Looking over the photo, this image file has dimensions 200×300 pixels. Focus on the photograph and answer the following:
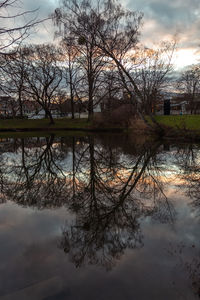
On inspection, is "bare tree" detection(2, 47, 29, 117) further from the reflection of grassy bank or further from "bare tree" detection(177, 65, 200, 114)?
"bare tree" detection(177, 65, 200, 114)

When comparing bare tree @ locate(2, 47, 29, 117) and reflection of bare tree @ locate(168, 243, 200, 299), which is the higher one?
bare tree @ locate(2, 47, 29, 117)

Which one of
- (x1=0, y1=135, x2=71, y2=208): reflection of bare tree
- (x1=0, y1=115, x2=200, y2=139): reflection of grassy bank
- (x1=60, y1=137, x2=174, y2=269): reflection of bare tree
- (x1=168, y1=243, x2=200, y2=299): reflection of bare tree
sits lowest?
(x1=0, y1=135, x2=71, y2=208): reflection of bare tree

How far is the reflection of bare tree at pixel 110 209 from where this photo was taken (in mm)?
3766

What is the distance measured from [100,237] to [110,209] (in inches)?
54.1

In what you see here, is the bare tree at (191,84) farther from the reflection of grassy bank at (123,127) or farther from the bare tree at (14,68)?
the bare tree at (14,68)

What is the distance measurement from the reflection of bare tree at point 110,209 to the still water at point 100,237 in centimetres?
2

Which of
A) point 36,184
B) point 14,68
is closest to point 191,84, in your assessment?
point 36,184

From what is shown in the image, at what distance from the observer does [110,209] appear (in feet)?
17.9

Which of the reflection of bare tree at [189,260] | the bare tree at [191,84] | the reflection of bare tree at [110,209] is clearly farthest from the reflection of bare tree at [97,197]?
the bare tree at [191,84]

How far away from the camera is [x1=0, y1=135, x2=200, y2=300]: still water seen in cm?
289

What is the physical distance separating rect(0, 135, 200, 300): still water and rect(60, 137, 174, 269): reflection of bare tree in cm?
2

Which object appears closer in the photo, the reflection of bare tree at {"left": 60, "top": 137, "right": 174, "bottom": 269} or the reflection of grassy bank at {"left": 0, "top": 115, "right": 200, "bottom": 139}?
the reflection of bare tree at {"left": 60, "top": 137, "right": 174, "bottom": 269}

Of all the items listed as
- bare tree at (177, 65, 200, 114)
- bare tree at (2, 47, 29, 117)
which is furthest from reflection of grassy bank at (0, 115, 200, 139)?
bare tree at (177, 65, 200, 114)

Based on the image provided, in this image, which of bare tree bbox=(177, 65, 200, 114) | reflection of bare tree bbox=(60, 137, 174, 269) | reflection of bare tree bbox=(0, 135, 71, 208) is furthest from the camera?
bare tree bbox=(177, 65, 200, 114)
